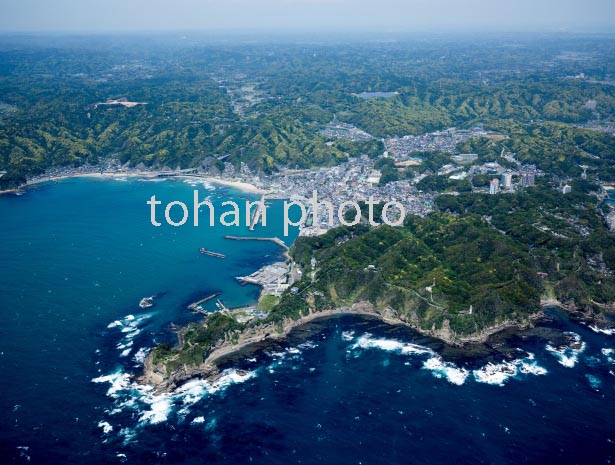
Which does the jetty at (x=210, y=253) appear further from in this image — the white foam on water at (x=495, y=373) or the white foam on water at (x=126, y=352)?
the white foam on water at (x=495, y=373)

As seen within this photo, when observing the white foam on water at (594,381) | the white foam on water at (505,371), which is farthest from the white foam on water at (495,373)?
the white foam on water at (594,381)

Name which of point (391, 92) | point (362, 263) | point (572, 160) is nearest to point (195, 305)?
point (362, 263)

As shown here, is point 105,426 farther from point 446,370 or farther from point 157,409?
point 446,370

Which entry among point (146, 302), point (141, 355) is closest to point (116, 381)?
point (141, 355)

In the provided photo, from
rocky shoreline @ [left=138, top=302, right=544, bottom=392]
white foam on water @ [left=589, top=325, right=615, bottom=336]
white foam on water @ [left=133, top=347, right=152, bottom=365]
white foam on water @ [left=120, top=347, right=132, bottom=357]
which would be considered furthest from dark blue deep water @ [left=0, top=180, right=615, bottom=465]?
rocky shoreline @ [left=138, top=302, right=544, bottom=392]

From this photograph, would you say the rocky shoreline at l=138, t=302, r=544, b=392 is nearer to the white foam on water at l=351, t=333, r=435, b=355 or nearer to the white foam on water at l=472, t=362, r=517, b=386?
the white foam on water at l=351, t=333, r=435, b=355

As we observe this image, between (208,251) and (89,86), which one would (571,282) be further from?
(89,86)
